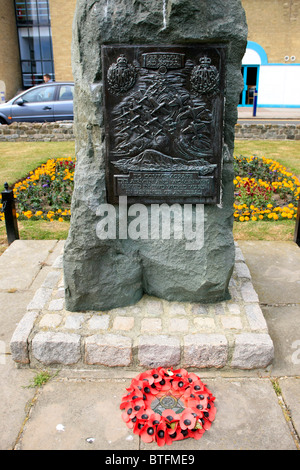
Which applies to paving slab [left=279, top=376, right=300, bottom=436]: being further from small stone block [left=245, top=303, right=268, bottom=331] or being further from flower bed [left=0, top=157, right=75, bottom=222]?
flower bed [left=0, top=157, right=75, bottom=222]

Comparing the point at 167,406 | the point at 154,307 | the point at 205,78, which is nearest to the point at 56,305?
the point at 154,307

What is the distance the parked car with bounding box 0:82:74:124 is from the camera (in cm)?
1201

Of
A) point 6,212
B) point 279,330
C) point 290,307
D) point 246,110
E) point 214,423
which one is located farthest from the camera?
point 246,110

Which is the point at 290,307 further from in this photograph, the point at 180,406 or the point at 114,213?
the point at 114,213

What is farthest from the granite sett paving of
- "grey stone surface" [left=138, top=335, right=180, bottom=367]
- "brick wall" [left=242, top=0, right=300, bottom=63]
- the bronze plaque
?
"brick wall" [left=242, top=0, right=300, bottom=63]

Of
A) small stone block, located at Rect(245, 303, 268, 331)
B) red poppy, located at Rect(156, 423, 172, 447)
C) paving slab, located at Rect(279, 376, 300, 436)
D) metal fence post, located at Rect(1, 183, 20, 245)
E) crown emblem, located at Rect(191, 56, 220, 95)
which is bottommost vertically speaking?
paving slab, located at Rect(279, 376, 300, 436)

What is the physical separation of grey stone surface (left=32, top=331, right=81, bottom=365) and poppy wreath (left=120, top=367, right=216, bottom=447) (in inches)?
19.1

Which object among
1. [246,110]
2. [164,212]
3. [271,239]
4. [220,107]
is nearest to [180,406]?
[164,212]

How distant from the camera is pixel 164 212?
120 inches

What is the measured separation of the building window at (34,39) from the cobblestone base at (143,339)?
27.4 metres

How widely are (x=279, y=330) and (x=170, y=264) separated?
3.43 feet

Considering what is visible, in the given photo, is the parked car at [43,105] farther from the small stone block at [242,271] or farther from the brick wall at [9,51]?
the brick wall at [9,51]

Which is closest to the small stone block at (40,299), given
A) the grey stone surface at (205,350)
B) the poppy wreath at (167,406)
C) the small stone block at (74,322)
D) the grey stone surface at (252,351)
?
the small stone block at (74,322)

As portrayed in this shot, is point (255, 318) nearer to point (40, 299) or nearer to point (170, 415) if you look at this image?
point (170, 415)
